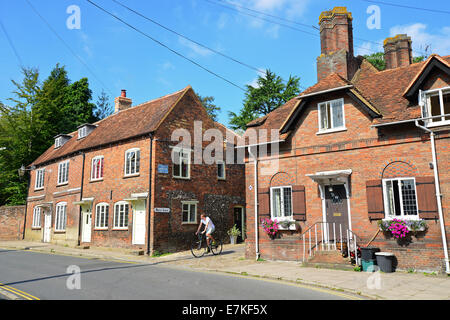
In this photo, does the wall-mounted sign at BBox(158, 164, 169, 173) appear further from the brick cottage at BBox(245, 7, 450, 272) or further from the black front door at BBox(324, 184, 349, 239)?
the black front door at BBox(324, 184, 349, 239)

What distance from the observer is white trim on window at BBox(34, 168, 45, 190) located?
1266 inches

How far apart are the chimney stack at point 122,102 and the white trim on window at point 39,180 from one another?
30.2ft

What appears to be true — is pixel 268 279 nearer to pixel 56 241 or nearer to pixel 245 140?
pixel 245 140

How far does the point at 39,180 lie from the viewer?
32.8 meters

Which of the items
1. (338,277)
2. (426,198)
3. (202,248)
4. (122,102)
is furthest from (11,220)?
(426,198)

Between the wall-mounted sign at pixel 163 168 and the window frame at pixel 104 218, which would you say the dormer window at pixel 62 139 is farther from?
the wall-mounted sign at pixel 163 168

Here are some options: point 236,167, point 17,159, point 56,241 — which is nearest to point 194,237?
point 236,167

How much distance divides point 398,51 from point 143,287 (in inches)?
700

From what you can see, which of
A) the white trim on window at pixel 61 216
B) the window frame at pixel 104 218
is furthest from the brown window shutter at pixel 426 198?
the white trim on window at pixel 61 216

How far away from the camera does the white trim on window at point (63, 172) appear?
27984 millimetres
